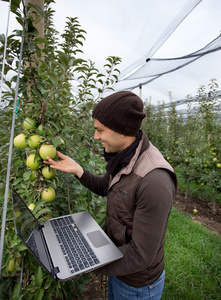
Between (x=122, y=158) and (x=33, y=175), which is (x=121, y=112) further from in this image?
(x=33, y=175)

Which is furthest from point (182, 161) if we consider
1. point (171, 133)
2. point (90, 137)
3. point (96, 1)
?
point (96, 1)

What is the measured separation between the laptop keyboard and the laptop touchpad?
34 millimetres

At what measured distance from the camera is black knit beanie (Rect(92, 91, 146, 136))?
2.69 ft

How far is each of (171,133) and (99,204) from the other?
→ 4.10 meters

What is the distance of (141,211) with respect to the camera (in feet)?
2.36

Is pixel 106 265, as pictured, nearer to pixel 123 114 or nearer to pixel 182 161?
pixel 123 114

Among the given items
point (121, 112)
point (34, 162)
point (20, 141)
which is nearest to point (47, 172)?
point (34, 162)

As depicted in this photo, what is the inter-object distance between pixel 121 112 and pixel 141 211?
0.42 m

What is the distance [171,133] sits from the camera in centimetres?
516

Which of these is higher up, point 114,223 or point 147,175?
point 147,175

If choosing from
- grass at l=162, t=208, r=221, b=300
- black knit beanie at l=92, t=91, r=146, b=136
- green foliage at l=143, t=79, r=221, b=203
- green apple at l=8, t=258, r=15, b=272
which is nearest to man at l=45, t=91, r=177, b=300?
black knit beanie at l=92, t=91, r=146, b=136

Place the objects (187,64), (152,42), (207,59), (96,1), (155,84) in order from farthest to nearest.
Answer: (155,84)
(187,64)
(207,59)
(152,42)
(96,1)

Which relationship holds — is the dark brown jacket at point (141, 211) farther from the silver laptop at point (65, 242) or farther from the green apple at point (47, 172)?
the green apple at point (47, 172)

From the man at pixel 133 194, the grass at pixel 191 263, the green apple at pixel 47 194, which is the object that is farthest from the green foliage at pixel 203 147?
the green apple at pixel 47 194
